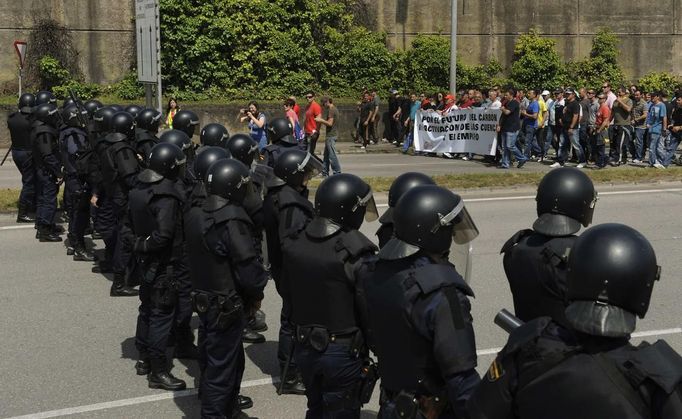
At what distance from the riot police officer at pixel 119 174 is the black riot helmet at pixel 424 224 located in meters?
5.50

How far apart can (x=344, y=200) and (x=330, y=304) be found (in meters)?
0.58

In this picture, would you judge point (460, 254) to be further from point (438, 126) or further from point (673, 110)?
point (438, 126)

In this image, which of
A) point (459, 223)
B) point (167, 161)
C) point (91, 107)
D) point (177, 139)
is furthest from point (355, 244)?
point (91, 107)

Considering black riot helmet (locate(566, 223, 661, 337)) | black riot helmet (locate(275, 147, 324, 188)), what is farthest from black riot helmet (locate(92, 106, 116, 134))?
black riot helmet (locate(566, 223, 661, 337))

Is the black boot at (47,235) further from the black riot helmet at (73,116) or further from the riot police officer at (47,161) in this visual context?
the black riot helmet at (73,116)

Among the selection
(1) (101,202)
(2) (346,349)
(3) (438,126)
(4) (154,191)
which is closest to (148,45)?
(1) (101,202)

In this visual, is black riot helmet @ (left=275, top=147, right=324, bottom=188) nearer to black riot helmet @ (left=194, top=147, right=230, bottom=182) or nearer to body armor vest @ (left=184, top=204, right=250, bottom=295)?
black riot helmet @ (left=194, top=147, right=230, bottom=182)

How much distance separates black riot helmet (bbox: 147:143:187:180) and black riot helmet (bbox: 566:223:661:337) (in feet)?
14.6

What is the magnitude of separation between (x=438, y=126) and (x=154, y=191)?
15916 mm

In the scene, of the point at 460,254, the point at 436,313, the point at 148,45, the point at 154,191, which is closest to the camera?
the point at 436,313

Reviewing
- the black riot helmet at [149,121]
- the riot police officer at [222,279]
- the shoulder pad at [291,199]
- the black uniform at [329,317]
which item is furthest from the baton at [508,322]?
the black riot helmet at [149,121]

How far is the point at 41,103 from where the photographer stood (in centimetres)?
1225

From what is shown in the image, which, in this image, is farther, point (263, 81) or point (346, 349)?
point (263, 81)

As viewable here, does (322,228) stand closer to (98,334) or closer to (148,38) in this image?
(98,334)
